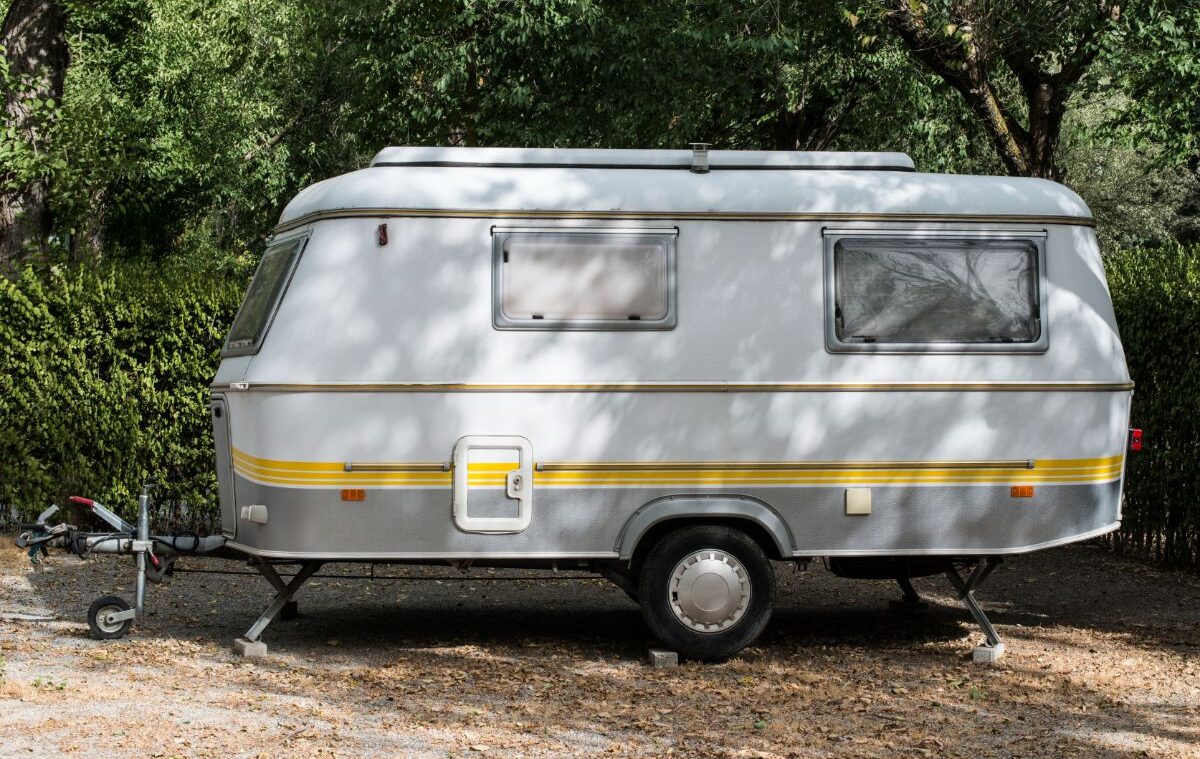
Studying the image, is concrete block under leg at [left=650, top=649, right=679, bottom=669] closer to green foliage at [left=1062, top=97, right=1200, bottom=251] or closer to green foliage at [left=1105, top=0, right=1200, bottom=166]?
green foliage at [left=1105, top=0, right=1200, bottom=166]

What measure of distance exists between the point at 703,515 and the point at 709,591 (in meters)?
0.42

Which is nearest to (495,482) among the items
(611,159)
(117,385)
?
(611,159)

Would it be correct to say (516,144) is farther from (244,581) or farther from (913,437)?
(913,437)

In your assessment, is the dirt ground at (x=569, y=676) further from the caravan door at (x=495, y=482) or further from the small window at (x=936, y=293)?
the small window at (x=936, y=293)

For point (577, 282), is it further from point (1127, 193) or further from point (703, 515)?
point (1127, 193)

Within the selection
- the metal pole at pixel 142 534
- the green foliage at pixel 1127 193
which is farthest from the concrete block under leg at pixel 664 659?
the green foliage at pixel 1127 193

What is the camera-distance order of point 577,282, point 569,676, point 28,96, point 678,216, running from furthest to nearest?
point 28,96
point 678,216
point 577,282
point 569,676

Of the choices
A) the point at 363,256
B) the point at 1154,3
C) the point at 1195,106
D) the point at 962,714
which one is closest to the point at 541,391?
the point at 363,256

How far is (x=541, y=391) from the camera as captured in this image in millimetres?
7043

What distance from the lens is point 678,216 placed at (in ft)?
23.7

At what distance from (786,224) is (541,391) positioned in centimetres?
164

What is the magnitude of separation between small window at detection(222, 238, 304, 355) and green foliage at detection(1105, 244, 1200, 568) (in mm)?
6638

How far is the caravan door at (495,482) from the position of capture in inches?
277

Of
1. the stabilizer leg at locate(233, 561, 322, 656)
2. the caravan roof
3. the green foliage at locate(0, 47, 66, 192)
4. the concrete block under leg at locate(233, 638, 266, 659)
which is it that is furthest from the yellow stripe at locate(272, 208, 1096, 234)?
the green foliage at locate(0, 47, 66, 192)
